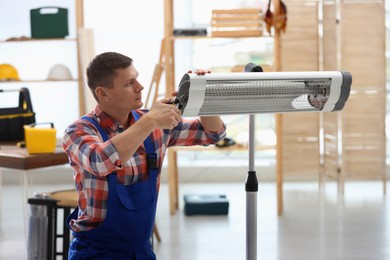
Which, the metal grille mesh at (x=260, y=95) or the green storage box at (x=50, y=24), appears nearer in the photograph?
the metal grille mesh at (x=260, y=95)

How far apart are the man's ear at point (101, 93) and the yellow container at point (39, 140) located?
4.92ft

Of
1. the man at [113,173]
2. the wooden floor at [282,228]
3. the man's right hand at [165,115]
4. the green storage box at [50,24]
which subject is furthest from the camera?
the green storage box at [50,24]

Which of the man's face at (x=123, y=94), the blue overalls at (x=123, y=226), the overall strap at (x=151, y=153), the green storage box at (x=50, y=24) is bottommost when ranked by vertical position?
the blue overalls at (x=123, y=226)

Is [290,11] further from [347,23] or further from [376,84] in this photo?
[376,84]

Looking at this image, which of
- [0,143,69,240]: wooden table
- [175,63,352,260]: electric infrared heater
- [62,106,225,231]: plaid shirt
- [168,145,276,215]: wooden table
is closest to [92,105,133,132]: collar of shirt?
[62,106,225,231]: plaid shirt

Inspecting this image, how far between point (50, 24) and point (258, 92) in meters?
4.31

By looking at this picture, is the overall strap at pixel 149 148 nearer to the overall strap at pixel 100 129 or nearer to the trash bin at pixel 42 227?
the overall strap at pixel 100 129

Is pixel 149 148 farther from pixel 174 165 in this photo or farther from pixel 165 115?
pixel 174 165

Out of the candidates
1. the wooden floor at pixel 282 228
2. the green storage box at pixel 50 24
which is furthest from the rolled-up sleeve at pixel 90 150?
the green storage box at pixel 50 24

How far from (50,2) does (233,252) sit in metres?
3.28

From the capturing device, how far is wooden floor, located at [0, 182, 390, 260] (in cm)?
444

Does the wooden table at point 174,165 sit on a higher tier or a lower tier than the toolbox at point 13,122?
lower

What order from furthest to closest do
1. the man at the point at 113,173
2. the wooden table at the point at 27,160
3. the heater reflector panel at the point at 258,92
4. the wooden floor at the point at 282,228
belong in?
the wooden floor at the point at 282,228 < the wooden table at the point at 27,160 < the man at the point at 113,173 < the heater reflector panel at the point at 258,92

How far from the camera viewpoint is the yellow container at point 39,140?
3.77 m
